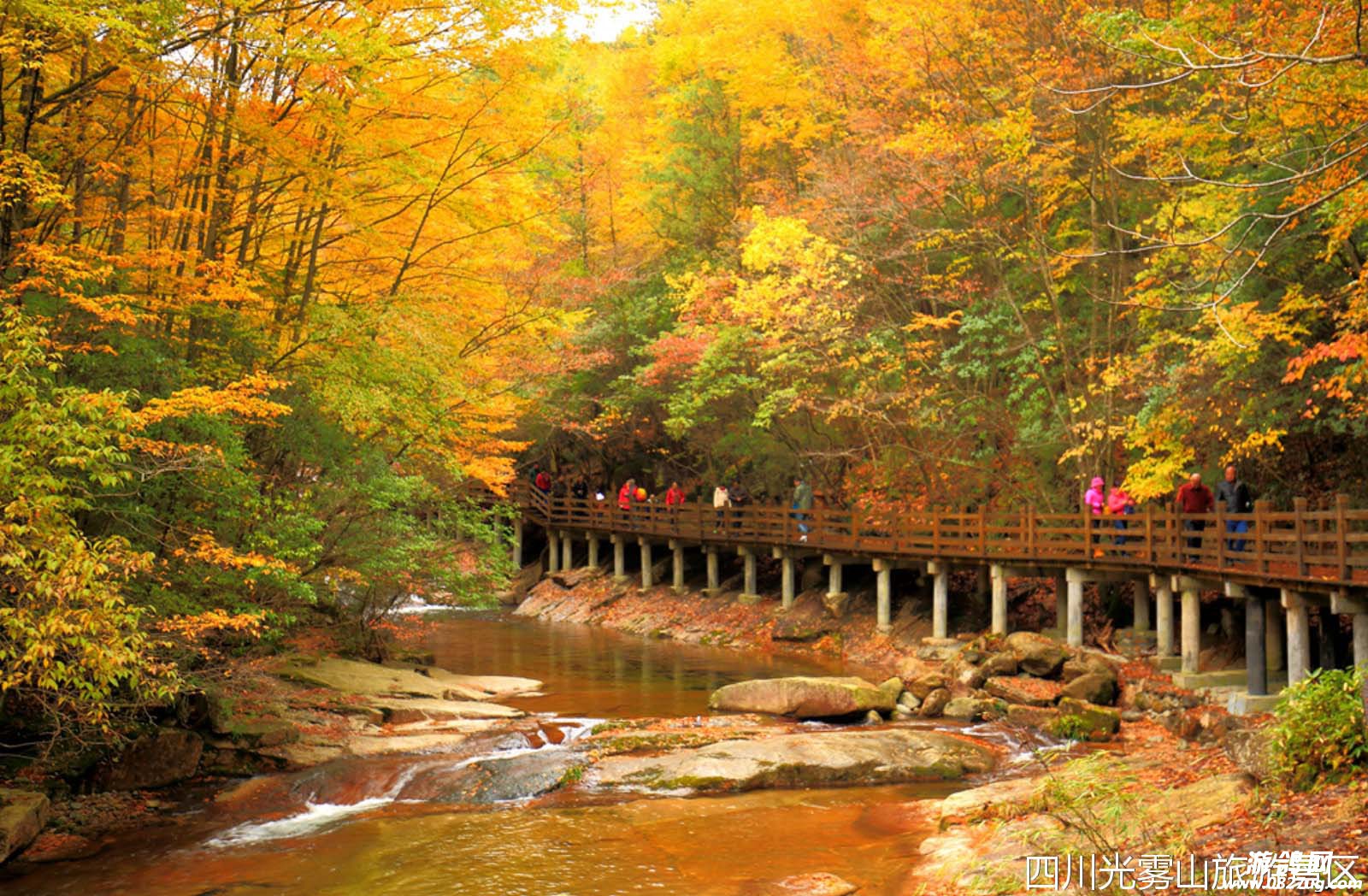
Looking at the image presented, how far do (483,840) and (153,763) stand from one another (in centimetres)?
417

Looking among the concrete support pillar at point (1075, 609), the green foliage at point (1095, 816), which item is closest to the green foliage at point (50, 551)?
the green foliage at point (1095, 816)

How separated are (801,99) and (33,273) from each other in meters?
21.2

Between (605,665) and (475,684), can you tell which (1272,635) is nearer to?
(605,665)

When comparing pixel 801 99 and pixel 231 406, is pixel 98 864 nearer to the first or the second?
pixel 231 406

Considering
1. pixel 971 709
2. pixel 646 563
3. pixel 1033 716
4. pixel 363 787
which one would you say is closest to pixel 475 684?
pixel 363 787

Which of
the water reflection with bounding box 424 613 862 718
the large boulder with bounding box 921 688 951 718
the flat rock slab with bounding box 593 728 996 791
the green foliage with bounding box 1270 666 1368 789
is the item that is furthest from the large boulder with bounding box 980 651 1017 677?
the green foliage with bounding box 1270 666 1368 789

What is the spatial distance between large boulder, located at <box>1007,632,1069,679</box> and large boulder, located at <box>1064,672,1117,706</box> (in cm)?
121

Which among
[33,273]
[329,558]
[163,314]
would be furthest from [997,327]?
[33,273]

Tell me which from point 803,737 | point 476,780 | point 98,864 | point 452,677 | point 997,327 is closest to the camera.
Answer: point 98,864

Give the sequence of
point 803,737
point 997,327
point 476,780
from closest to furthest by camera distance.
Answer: point 476,780 → point 803,737 → point 997,327

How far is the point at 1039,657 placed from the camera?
16.0 metres

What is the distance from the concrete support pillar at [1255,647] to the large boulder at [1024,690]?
2.53 meters

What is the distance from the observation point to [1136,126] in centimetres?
1416

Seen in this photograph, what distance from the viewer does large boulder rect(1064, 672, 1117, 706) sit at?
47.8 ft
